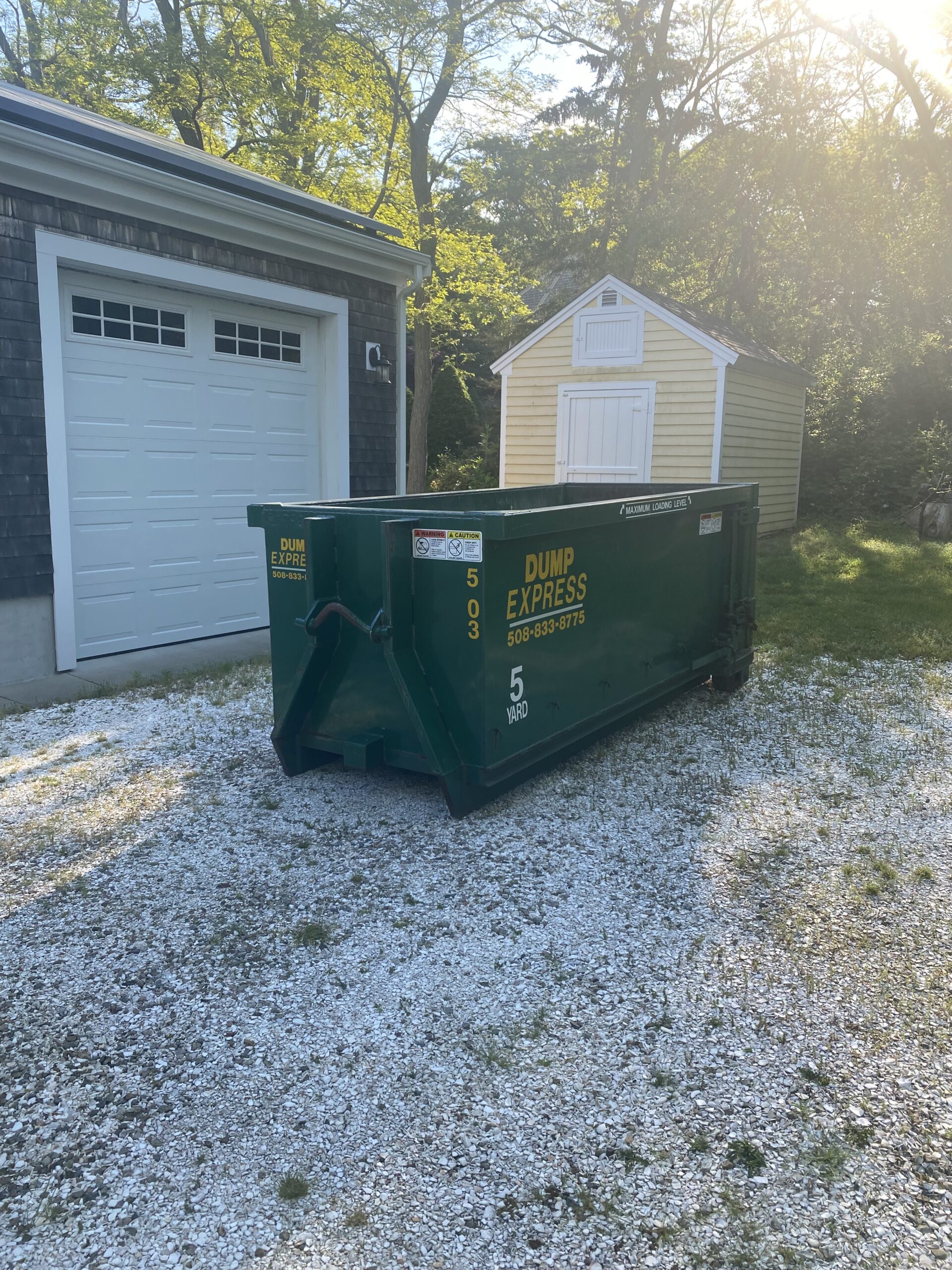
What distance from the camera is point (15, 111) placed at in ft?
18.0

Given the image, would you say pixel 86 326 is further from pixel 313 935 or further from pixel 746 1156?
pixel 746 1156

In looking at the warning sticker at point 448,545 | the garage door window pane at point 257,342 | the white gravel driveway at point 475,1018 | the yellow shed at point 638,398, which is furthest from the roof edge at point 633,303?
the warning sticker at point 448,545

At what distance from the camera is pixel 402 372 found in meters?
8.93

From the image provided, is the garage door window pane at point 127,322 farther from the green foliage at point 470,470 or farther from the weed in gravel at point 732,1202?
the green foliage at point 470,470

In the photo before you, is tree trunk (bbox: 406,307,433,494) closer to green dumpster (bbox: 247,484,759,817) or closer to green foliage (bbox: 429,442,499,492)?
green foliage (bbox: 429,442,499,492)

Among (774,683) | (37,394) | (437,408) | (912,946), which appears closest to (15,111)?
(37,394)

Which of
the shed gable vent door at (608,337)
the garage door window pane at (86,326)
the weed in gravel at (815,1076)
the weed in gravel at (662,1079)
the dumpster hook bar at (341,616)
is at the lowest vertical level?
the weed in gravel at (662,1079)

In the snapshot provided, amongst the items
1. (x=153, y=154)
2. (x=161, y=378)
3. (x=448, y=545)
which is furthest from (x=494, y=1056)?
(x=153, y=154)

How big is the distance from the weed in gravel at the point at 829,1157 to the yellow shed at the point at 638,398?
11062mm

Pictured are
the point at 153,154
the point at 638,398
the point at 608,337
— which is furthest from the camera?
the point at 608,337

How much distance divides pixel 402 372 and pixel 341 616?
5448 millimetres

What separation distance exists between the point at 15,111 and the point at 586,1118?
19.9 feet

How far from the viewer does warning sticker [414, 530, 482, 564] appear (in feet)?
12.3

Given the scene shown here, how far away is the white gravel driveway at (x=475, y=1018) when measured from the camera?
200cm
